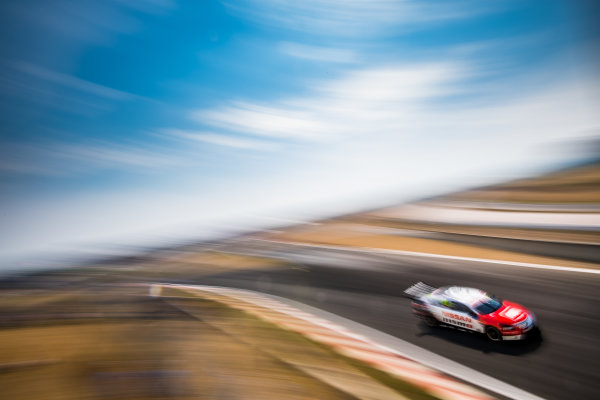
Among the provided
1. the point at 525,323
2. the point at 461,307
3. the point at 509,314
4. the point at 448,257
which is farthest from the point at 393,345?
the point at 448,257

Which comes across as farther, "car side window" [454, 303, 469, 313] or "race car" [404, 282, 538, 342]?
"car side window" [454, 303, 469, 313]

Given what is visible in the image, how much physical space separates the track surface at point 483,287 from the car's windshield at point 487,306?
74 centimetres

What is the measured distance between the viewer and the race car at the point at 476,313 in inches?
293

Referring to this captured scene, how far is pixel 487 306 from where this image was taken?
8.05 meters

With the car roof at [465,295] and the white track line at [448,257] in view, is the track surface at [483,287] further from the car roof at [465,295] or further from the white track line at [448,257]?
the car roof at [465,295]

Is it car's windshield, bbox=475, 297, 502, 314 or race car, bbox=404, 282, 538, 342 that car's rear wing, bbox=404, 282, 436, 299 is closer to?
race car, bbox=404, 282, 538, 342

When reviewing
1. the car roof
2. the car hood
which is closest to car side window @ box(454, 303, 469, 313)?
the car roof

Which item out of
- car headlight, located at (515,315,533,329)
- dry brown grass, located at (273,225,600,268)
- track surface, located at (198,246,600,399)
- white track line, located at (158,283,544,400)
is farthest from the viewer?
dry brown grass, located at (273,225,600,268)

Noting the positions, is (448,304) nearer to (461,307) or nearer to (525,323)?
(461,307)

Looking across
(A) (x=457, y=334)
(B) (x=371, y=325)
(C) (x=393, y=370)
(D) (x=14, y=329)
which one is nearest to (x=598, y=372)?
(A) (x=457, y=334)

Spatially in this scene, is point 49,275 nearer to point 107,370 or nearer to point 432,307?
point 107,370

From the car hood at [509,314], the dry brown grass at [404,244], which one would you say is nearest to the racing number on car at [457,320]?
the car hood at [509,314]

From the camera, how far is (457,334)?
27.4ft

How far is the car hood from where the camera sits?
295 inches
